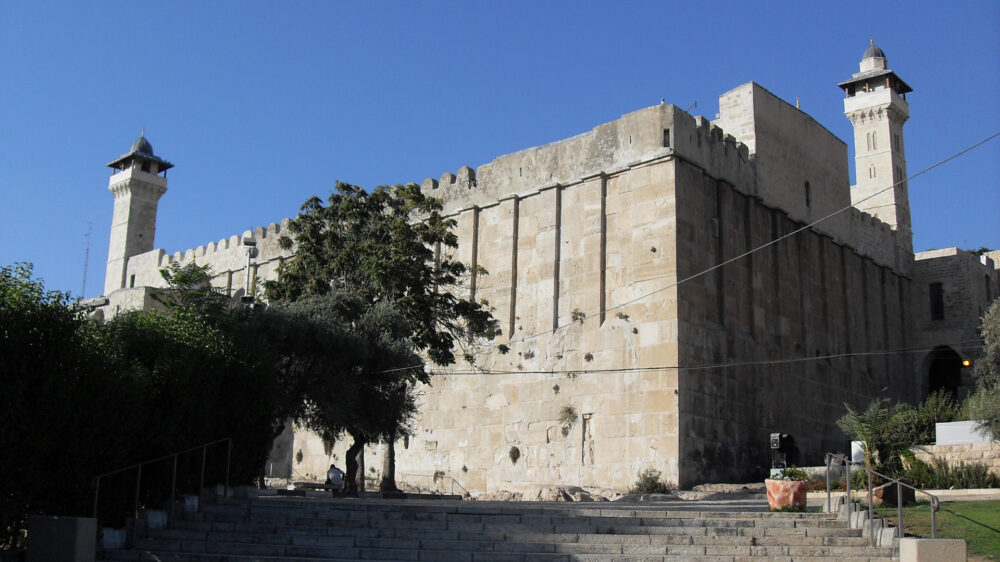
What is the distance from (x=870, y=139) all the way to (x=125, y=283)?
35862 mm

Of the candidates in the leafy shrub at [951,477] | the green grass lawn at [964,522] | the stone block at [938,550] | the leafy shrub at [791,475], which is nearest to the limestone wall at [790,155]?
the leafy shrub at [951,477]

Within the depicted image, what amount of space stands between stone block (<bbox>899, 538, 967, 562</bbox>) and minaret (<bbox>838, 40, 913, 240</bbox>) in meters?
40.1

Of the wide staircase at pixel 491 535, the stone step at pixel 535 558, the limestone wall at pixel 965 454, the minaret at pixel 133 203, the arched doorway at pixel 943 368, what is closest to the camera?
the stone step at pixel 535 558

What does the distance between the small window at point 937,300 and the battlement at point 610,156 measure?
13.4 meters

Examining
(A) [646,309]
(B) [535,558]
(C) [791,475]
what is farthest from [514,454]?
(B) [535,558]

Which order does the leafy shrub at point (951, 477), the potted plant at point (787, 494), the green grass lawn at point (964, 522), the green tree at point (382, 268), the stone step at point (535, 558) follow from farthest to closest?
the green tree at point (382, 268), the leafy shrub at point (951, 477), the potted plant at point (787, 494), the green grass lawn at point (964, 522), the stone step at point (535, 558)

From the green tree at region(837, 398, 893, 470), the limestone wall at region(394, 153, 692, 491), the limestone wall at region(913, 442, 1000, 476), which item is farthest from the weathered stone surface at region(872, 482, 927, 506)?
the limestone wall at region(394, 153, 692, 491)

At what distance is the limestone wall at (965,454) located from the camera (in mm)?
18188

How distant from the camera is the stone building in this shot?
23516mm

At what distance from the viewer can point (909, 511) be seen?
13.2m

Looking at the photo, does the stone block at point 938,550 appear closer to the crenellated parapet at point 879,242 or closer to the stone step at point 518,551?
the stone step at point 518,551

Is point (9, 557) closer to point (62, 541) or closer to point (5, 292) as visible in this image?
point (62, 541)

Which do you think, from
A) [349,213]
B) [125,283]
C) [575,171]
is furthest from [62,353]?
[125,283]

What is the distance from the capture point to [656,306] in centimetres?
2359
